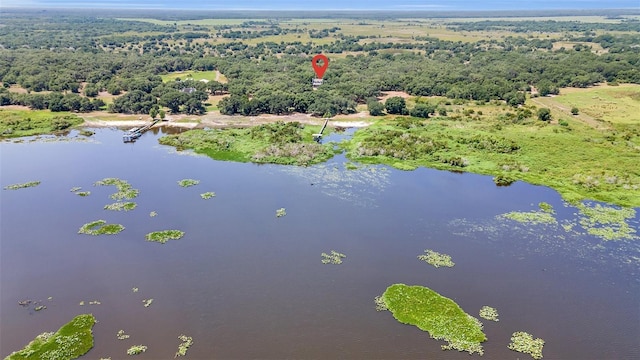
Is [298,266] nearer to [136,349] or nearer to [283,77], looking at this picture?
[136,349]

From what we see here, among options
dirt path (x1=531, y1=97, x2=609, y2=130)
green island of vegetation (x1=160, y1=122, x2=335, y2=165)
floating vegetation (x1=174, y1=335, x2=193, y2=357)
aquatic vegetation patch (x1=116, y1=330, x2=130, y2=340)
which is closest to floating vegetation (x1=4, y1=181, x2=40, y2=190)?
green island of vegetation (x1=160, y1=122, x2=335, y2=165)

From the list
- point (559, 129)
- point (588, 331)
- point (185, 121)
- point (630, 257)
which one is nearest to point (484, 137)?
point (559, 129)

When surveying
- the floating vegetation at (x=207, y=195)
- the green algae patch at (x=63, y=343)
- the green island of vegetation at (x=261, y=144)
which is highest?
the green island of vegetation at (x=261, y=144)

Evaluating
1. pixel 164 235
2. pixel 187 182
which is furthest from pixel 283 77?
pixel 164 235

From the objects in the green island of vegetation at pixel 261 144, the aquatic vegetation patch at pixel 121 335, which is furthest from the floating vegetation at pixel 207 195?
the aquatic vegetation patch at pixel 121 335

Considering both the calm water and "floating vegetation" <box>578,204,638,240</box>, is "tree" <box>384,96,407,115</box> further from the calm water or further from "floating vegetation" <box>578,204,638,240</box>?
"floating vegetation" <box>578,204,638,240</box>

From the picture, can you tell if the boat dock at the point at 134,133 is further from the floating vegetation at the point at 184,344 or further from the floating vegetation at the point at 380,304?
the floating vegetation at the point at 380,304
